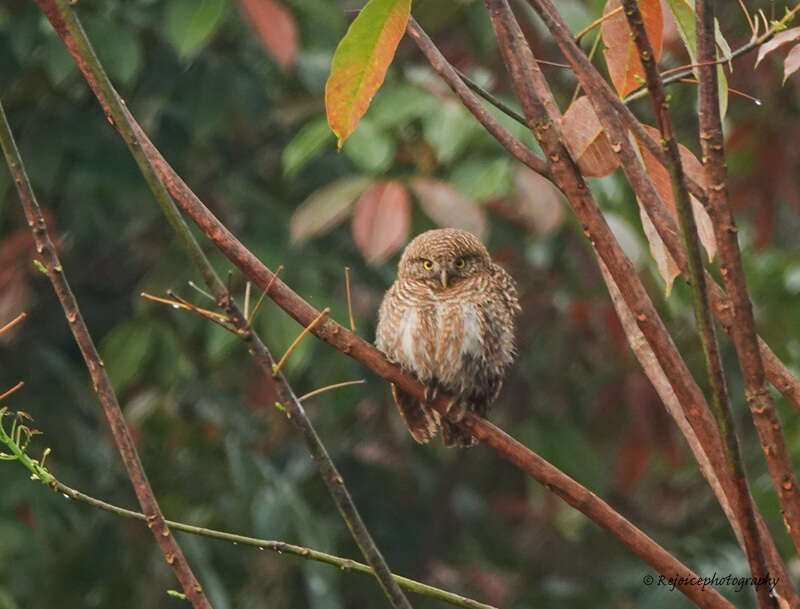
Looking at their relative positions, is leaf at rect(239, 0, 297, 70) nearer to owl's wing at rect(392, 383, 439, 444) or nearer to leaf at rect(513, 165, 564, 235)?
leaf at rect(513, 165, 564, 235)

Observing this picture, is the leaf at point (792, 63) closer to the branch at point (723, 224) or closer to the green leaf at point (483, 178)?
the branch at point (723, 224)

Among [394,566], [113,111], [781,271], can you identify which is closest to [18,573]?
[394,566]

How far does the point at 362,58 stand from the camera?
1.67 meters

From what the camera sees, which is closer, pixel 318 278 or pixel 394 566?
Answer: pixel 318 278

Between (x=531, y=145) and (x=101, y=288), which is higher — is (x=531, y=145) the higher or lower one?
the higher one

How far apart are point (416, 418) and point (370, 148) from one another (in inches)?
32.4

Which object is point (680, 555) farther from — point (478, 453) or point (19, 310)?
point (19, 310)

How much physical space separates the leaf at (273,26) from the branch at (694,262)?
7.57ft

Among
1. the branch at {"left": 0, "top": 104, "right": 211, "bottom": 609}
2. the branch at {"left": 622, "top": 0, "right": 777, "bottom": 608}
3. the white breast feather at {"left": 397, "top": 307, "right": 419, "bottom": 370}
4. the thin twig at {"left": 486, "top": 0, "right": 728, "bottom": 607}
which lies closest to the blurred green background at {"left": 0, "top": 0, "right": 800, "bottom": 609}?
the white breast feather at {"left": 397, "top": 307, "right": 419, "bottom": 370}

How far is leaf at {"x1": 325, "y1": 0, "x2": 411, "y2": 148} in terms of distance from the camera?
163cm

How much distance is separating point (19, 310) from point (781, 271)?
262 centimetres

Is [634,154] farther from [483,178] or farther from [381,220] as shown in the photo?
[483,178]

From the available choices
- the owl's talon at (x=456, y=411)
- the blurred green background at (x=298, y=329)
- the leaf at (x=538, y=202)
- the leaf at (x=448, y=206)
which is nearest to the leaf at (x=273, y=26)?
the blurred green background at (x=298, y=329)

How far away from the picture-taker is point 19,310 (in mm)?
4012
